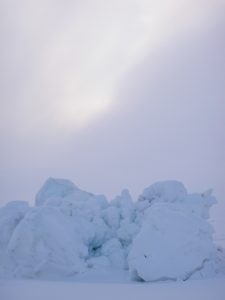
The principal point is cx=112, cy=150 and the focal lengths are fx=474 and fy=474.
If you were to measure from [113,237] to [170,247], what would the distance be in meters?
3.02

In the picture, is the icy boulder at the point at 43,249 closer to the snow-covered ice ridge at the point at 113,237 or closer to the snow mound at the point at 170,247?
the snow-covered ice ridge at the point at 113,237

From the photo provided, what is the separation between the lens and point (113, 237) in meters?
10.4

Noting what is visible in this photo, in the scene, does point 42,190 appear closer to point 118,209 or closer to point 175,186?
point 118,209

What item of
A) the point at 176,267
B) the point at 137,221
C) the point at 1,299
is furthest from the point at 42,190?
the point at 1,299

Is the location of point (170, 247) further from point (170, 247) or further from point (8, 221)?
point (8, 221)

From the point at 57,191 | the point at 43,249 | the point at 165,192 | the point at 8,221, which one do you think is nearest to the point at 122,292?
the point at 43,249

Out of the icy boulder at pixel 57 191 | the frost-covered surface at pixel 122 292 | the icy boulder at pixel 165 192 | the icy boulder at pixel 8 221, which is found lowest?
the frost-covered surface at pixel 122 292

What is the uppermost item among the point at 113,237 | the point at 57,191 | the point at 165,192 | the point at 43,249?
the point at 57,191

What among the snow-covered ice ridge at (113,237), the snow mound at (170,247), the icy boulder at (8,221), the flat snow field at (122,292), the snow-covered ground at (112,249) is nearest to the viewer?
the flat snow field at (122,292)

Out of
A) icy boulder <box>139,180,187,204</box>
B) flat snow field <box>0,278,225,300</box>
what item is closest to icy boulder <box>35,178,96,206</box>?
icy boulder <box>139,180,187,204</box>

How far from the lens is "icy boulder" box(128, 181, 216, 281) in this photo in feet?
24.2

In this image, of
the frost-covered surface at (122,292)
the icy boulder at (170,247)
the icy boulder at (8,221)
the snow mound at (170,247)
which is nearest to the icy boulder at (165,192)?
the icy boulder at (170,247)

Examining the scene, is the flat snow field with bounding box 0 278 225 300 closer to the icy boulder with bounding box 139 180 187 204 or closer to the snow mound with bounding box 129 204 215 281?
the snow mound with bounding box 129 204 215 281

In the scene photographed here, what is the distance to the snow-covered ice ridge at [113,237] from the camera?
7.53 metres
